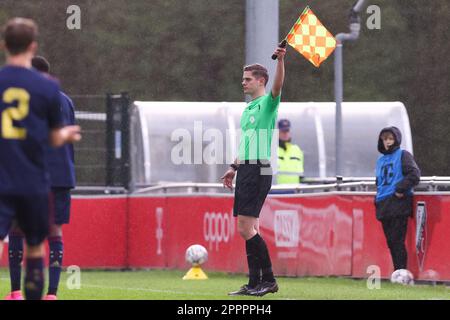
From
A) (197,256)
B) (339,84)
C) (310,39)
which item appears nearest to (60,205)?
(310,39)

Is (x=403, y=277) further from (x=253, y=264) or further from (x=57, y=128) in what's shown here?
(x=57, y=128)

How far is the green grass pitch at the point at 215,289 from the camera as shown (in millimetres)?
13266

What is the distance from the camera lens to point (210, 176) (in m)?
24.6

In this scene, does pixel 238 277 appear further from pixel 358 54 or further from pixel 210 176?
pixel 358 54

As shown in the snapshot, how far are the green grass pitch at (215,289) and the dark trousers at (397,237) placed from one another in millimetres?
288

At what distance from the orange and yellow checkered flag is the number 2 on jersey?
5056mm

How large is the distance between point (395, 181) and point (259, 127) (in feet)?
12.7

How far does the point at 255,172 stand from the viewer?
42.1 feet

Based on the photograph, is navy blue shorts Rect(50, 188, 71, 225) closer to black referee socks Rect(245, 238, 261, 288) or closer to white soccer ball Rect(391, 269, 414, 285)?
black referee socks Rect(245, 238, 261, 288)

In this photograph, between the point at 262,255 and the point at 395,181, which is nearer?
the point at 262,255

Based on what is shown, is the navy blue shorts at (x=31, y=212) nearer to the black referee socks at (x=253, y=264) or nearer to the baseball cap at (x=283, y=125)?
the black referee socks at (x=253, y=264)

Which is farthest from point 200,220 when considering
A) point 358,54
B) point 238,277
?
point 358,54
